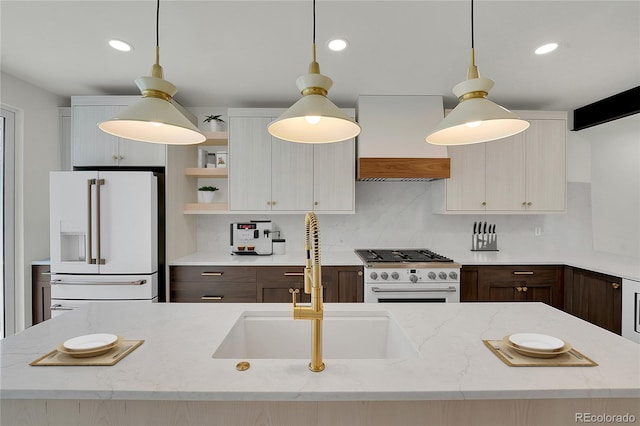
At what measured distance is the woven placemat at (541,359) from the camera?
40.1 inches

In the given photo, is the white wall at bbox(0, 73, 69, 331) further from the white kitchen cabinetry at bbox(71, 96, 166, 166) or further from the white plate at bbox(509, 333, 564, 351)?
the white plate at bbox(509, 333, 564, 351)

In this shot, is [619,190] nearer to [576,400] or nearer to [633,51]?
[633,51]

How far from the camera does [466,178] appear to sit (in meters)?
3.18

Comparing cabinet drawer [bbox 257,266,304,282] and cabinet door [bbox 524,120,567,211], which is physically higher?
cabinet door [bbox 524,120,567,211]

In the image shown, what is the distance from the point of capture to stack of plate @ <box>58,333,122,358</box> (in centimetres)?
105

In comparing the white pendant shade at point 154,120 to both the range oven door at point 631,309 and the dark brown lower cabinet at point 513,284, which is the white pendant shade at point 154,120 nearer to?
the dark brown lower cabinet at point 513,284

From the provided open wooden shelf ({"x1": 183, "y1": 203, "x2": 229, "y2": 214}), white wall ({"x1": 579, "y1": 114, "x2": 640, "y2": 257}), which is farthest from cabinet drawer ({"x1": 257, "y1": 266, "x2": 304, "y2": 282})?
white wall ({"x1": 579, "y1": 114, "x2": 640, "y2": 257})

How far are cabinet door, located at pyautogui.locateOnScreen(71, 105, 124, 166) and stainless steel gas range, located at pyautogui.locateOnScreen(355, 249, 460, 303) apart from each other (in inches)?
94.0

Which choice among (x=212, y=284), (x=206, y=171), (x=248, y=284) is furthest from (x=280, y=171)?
(x=212, y=284)

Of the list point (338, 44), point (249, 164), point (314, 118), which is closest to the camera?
point (314, 118)

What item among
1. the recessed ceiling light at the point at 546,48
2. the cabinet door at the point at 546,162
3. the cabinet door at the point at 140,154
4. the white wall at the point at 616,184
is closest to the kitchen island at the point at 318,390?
the recessed ceiling light at the point at 546,48

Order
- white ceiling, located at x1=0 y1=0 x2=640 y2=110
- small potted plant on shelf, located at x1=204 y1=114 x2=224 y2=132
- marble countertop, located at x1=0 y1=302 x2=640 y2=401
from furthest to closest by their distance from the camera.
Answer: small potted plant on shelf, located at x1=204 y1=114 x2=224 y2=132, white ceiling, located at x1=0 y1=0 x2=640 y2=110, marble countertop, located at x1=0 y1=302 x2=640 y2=401

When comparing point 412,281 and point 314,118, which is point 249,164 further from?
point 314,118

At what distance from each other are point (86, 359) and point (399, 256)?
2466 millimetres
